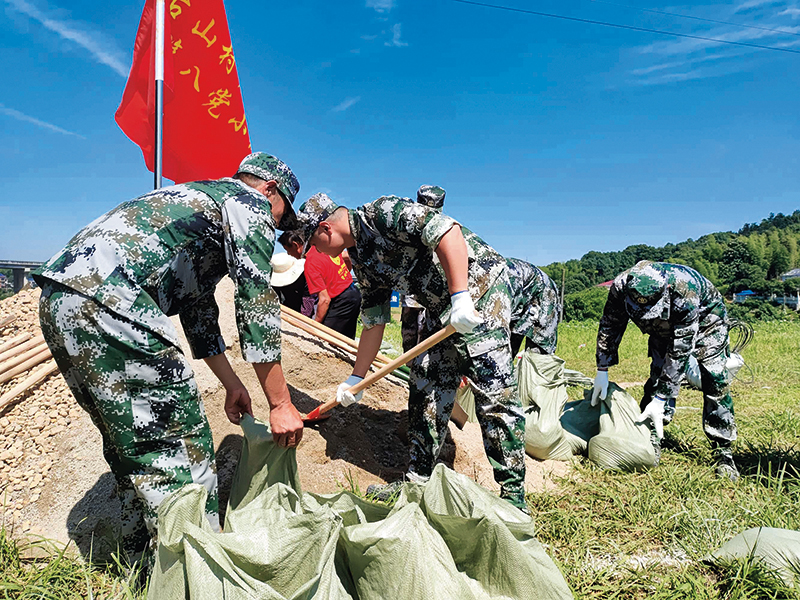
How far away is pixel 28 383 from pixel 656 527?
131 inches

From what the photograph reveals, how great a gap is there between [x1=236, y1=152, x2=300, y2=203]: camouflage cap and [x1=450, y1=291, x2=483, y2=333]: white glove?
2.59 feet

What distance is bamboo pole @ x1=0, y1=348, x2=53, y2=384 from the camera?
2.82 metres

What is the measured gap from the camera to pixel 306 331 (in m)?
3.89

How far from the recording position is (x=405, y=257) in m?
2.27

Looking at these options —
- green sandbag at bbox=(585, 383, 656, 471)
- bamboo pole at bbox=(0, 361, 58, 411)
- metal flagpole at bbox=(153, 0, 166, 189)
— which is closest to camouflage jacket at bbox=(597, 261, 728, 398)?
green sandbag at bbox=(585, 383, 656, 471)

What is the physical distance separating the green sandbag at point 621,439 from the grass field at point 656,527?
9cm

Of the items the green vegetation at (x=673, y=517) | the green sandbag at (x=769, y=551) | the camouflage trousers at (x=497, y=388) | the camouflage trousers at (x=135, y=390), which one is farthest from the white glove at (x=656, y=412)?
the camouflage trousers at (x=135, y=390)

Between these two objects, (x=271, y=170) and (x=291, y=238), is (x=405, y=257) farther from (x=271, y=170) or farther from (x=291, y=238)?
(x=271, y=170)

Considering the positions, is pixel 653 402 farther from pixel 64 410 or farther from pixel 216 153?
pixel 216 153

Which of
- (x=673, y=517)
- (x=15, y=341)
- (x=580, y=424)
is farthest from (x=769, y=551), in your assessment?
(x=15, y=341)

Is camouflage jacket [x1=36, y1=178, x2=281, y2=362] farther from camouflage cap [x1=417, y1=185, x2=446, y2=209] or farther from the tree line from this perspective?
the tree line

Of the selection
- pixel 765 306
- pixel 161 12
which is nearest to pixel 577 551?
pixel 161 12

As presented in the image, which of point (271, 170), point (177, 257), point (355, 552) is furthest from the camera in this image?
point (271, 170)

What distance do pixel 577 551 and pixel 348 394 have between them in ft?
3.96
